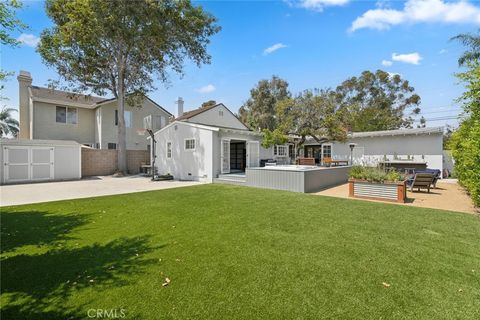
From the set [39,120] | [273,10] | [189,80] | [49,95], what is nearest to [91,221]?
[273,10]

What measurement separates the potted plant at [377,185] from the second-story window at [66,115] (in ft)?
74.3

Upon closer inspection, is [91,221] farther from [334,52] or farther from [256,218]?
[334,52]

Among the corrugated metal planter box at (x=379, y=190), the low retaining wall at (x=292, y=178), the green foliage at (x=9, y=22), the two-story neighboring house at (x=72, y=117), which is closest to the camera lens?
the green foliage at (x=9, y=22)

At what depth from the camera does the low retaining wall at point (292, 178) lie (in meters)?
9.80

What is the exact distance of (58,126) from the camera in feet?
64.3

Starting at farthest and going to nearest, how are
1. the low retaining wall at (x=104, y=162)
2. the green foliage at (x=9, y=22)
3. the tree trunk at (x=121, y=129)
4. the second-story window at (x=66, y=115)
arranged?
the second-story window at (x=66, y=115) < the tree trunk at (x=121, y=129) < the low retaining wall at (x=104, y=162) < the green foliage at (x=9, y=22)

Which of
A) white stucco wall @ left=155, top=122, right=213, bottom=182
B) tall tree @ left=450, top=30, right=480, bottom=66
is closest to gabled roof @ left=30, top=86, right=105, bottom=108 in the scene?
white stucco wall @ left=155, top=122, right=213, bottom=182

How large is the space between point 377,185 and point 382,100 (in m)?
31.9

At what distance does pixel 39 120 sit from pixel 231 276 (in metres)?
22.7

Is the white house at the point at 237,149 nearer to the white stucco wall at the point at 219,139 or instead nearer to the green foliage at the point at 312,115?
the white stucco wall at the point at 219,139

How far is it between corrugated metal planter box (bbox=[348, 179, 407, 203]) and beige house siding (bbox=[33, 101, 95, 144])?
22.2 meters

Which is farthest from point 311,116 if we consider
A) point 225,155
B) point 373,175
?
point 225,155

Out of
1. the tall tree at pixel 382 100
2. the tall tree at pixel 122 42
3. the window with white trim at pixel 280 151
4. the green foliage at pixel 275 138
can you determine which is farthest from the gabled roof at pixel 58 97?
the tall tree at pixel 382 100

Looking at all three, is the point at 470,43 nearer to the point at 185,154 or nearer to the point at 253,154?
the point at 253,154
